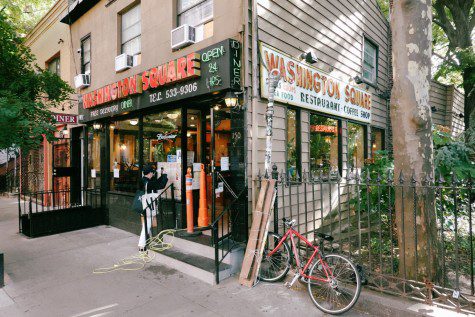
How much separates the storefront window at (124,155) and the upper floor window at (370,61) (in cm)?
766

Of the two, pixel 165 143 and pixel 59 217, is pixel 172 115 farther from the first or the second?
pixel 59 217

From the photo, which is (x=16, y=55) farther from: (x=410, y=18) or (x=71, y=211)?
(x=410, y=18)

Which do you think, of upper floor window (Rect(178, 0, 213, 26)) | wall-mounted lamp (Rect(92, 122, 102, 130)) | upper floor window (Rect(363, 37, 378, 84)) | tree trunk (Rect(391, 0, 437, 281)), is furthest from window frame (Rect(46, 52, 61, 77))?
tree trunk (Rect(391, 0, 437, 281))

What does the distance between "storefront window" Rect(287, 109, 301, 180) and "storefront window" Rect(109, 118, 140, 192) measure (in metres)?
4.26

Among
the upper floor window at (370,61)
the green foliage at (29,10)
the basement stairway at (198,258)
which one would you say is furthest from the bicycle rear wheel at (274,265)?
the green foliage at (29,10)

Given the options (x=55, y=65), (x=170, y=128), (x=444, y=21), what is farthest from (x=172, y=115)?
(x=444, y=21)

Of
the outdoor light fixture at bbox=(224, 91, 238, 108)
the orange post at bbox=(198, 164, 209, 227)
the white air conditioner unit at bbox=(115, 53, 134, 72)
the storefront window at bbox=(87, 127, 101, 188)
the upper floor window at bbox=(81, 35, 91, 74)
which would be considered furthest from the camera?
the upper floor window at bbox=(81, 35, 91, 74)

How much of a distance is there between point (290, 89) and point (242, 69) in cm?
141

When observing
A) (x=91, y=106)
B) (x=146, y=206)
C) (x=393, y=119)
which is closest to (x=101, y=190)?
(x=91, y=106)

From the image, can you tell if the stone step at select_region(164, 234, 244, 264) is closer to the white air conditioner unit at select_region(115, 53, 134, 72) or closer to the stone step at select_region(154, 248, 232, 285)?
the stone step at select_region(154, 248, 232, 285)

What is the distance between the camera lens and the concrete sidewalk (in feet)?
13.3

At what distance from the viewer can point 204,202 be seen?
655cm

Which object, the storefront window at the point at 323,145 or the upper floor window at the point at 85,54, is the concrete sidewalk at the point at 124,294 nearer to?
the storefront window at the point at 323,145

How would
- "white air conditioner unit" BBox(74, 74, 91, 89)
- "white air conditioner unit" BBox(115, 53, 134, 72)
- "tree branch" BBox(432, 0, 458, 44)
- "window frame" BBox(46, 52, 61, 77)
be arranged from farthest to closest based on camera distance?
"window frame" BBox(46, 52, 61, 77) < "tree branch" BBox(432, 0, 458, 44) < "white air conditioner unit" BBox(74, 74, 91, 89) < "white air conditioner unit" BBox(115, 53, 134, 72)
